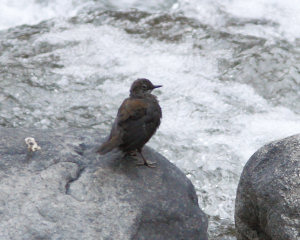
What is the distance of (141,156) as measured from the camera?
13.9ft

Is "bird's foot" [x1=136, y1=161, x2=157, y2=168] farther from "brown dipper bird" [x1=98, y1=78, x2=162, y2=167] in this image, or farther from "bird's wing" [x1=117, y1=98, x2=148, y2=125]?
"bird's wing" [x1=117, y1=98, x2=148, y2=125]

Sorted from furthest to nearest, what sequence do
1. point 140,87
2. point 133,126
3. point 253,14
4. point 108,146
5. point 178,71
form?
point 253,14
point 178,71
point 140,87
point 133,126
point 108,146

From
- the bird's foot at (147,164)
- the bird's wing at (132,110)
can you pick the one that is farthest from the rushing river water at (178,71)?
the bird's wing at (132,110)

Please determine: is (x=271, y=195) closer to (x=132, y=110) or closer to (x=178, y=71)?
(x=132, y=110)

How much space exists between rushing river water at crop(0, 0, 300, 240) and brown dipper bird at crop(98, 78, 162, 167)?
158 centimetres

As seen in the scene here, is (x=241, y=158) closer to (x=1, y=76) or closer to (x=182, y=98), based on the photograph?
(x=182, y=98)

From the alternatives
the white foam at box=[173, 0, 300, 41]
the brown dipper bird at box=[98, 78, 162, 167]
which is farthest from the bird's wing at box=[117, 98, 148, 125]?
the white foam at box=[173, 0, 300, 41]

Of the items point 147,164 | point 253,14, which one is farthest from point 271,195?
point 253,14

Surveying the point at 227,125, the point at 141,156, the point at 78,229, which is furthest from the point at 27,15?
the point at 78,229

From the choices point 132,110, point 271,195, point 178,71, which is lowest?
point 178,71

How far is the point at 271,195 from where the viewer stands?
Result: 12.7ft

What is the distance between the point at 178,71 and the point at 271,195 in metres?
4.17

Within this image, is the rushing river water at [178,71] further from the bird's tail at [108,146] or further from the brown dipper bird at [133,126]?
the bird's tail at [108,146]

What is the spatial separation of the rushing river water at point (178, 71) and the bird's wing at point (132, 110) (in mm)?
1682
